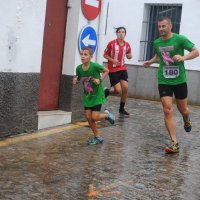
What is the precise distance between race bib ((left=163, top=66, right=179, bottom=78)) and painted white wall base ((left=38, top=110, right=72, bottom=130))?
2121 mm

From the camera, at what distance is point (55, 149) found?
659 centimetres

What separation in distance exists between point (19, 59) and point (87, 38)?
1.82 metres

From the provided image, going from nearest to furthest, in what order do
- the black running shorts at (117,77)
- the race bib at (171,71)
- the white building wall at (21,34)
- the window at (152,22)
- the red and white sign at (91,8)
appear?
the white building wall at (21,34)
the race bib at (171,71)
the red and white sign at (91,8)
the black running shorts at (117,77)
the window at (152,22)

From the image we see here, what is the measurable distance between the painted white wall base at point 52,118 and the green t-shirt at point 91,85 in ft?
3.26

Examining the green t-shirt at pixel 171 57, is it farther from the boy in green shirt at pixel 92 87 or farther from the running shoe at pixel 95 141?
the running shoe at pixel 95 141

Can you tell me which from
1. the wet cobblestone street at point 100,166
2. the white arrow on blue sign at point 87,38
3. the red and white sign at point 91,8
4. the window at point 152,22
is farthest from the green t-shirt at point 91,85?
the window at point 152,22

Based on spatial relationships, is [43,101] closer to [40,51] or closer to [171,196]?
[40,51]

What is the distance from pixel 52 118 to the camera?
8.06 m

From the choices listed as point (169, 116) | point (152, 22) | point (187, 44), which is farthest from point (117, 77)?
point (152, 22)

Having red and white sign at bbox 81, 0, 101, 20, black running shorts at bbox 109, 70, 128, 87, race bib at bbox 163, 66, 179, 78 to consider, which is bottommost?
black running shorts at bbox 109, 70, 128, 87

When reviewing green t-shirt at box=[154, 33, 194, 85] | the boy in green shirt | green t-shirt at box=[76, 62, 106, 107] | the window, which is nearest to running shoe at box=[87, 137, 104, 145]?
the boy in green shirt

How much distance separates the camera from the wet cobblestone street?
4891 millimetres

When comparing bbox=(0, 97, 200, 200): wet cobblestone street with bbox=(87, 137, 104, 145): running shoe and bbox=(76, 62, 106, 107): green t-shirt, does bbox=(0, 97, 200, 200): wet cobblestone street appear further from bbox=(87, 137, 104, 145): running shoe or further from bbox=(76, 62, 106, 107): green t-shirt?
bbox=(76, 62, 106, 107): green t-shirt

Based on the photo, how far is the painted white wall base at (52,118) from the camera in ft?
25.7
